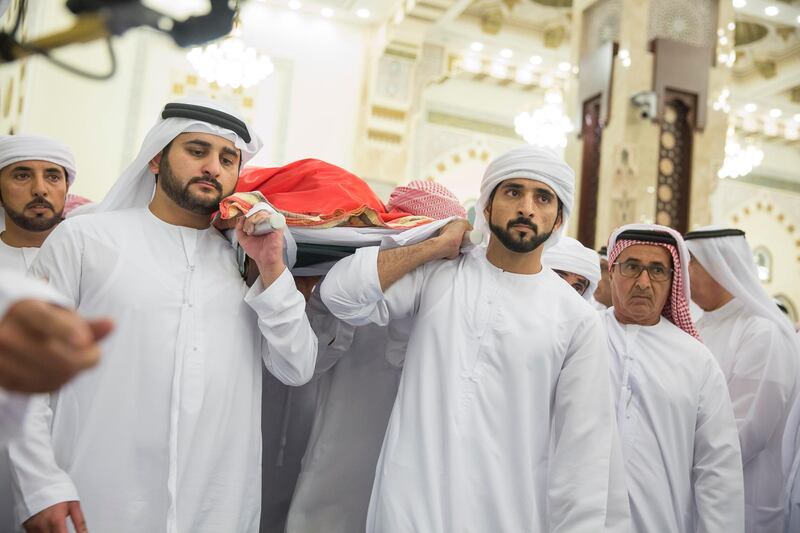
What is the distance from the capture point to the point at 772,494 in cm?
286

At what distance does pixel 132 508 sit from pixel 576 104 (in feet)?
18.4

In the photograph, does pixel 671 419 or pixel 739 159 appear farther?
pixel 739 159

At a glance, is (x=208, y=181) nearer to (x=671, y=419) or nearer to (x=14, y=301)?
(x=14, y=301)

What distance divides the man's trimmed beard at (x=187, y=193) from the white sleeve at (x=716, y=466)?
5.36 feet

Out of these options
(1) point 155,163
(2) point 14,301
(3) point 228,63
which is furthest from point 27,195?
(3) point 228,63

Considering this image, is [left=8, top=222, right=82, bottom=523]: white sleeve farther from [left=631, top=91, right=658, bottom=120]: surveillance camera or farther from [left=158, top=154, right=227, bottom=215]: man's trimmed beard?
[left=631, top=91, right=658, bottom=120]: surveillance camera

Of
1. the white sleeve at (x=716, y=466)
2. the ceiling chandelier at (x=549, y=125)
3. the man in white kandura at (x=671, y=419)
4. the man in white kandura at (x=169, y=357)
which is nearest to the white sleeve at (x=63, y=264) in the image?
the man in white kandura at (x=169, y=357)

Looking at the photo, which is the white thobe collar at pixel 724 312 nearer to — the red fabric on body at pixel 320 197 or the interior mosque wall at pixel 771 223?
the red fabric on body at pixel 320 197

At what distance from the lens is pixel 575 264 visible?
2.84 metres

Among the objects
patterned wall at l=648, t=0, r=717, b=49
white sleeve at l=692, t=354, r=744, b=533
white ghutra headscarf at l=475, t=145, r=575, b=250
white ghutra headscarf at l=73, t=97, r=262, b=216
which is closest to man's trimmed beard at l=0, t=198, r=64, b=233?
white ghutra headscarf at l=73, t=97, r=262, b=216

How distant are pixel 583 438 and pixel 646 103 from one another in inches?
170

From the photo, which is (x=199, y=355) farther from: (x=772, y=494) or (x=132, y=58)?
(x=132, y=58)

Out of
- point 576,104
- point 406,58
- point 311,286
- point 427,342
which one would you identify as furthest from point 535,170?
point 406,58

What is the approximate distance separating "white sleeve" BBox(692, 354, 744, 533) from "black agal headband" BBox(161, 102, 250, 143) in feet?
5.53
